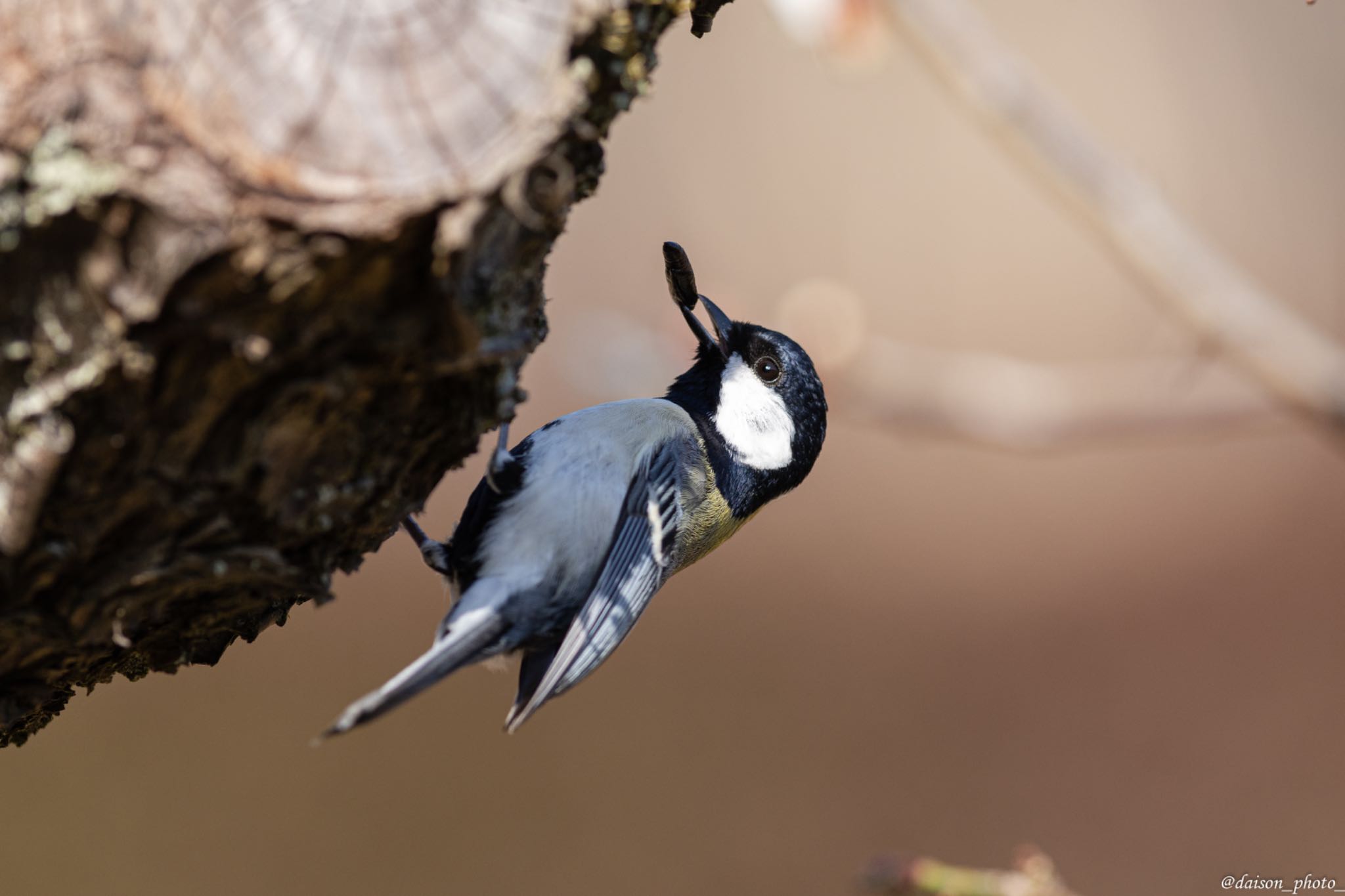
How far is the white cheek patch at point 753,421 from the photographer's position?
201cm

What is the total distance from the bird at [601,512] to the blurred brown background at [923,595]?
2020mm

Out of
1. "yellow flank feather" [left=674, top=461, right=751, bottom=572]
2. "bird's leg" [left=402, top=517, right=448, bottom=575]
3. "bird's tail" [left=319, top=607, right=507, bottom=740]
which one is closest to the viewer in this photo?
"bird's tail" [left=319, top=607, right=507, bottom=740]

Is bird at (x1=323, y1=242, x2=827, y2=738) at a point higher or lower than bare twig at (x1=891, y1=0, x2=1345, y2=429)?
lower

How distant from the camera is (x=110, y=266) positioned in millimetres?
898

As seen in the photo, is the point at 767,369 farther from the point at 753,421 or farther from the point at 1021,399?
the point at 1021,399

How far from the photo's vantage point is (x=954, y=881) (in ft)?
3.87

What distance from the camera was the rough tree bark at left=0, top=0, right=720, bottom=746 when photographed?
86cm

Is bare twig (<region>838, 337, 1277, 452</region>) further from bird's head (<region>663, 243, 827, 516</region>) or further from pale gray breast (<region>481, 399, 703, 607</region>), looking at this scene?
pale gray breast (<region>481, 399, 703, 607</region>)

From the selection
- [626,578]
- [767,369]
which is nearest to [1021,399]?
[767,369]

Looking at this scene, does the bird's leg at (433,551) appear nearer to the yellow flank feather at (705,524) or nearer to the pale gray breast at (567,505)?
the pale gray breast at (567,505)

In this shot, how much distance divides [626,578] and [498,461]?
28 centimetres

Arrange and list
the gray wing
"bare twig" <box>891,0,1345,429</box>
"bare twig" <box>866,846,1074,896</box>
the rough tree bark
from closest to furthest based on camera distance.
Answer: the rough tree bark < "bare twig" <box>866,846,1074,896</box> < "bare twig" <box>891,0,1345,429</box> < the gray wing

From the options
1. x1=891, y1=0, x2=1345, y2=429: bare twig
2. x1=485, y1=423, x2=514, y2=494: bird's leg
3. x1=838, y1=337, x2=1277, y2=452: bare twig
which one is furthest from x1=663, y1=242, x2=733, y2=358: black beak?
x1=891, y1=0, x2=1345, y2=429: bare twig

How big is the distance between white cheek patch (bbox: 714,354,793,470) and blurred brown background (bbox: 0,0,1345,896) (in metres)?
1.93
